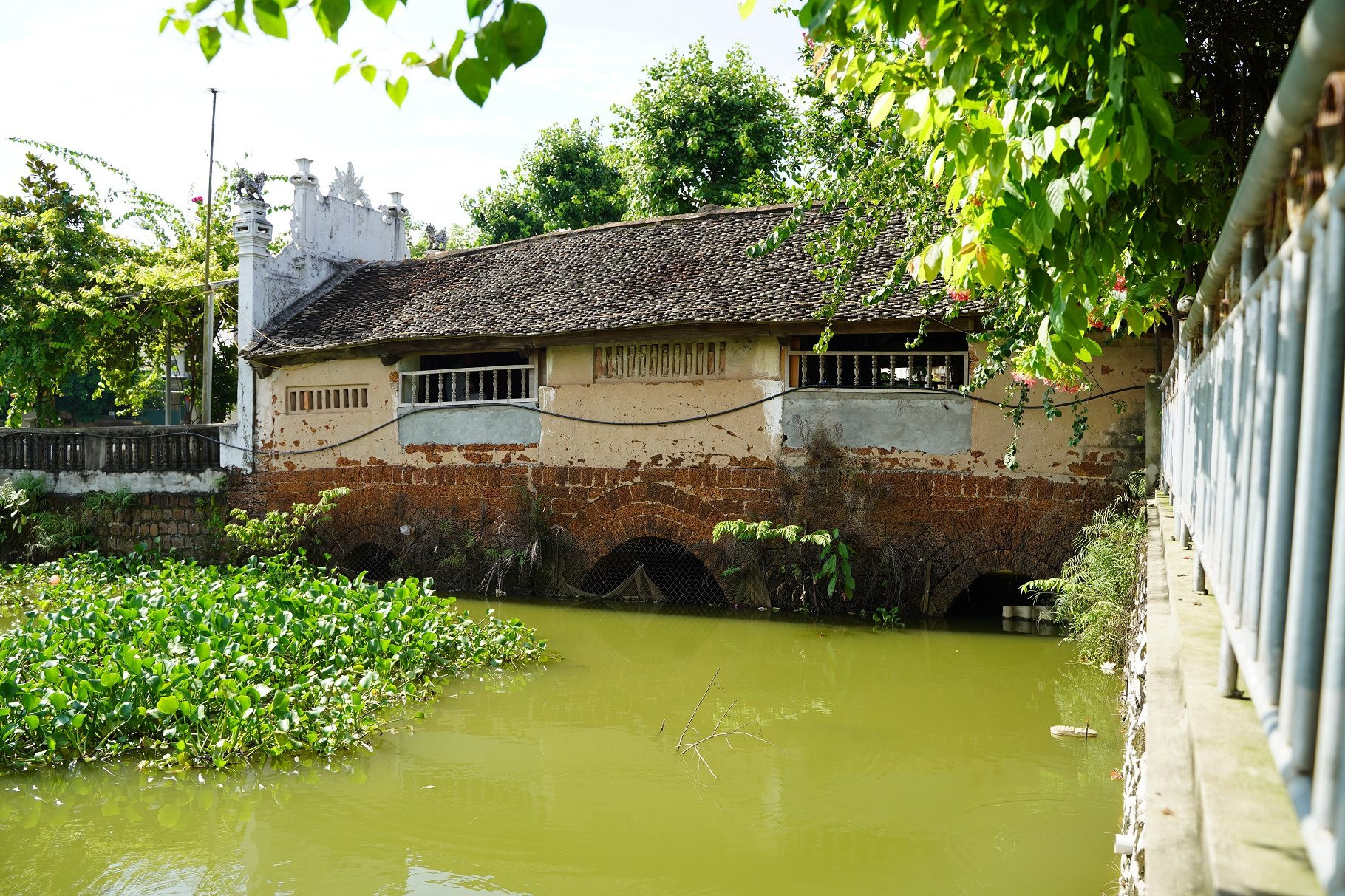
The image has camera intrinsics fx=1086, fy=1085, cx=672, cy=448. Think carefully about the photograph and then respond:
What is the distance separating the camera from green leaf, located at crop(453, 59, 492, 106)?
6.47 feet

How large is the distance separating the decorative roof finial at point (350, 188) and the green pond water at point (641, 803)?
10.6 metres

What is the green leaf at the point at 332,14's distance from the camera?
6.40ft

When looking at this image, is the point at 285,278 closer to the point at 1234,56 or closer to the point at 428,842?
the point at 428,842

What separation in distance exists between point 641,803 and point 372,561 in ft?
29.8

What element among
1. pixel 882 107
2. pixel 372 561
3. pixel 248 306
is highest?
pixel 248 306

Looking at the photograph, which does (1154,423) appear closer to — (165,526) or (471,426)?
(471,426)

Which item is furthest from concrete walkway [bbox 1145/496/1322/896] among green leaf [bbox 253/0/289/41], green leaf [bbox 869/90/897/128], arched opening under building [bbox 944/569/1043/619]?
arched opening under building [bbox 944/569/1043/619]

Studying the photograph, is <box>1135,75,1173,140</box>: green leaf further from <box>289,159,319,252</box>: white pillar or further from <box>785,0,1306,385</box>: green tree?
<box>289,159,319,252</box>: white pillar

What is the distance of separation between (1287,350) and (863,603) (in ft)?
29.6

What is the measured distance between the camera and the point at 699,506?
1124 centimetres

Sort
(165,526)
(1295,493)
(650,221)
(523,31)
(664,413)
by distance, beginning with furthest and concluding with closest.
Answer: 1. (165,526)
2. (650,221)
3. (664,413)
4. (523,31)
5. (1295,493)

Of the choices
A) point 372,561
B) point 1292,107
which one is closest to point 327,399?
point 372,561

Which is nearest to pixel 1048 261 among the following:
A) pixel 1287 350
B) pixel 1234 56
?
pixel 1287 350

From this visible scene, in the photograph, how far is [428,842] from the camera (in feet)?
16.5
